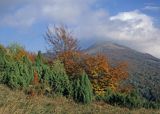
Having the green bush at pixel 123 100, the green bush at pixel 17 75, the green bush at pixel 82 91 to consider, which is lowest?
the green bush at pixel 123 100

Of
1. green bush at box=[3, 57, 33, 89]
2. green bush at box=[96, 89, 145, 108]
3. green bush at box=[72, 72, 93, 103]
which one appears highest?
green bush at box=[3, 57, 33, 89]

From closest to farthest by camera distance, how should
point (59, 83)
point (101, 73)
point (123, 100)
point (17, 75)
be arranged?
point (17, 75) < point (123, 100) < point (59, 83) < point (101, 73)

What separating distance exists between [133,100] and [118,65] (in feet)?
63.6

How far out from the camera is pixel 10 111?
11.7 meters

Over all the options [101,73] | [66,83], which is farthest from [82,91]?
[101,73]

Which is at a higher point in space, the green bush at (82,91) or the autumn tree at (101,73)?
the autumn tree at (101,73)

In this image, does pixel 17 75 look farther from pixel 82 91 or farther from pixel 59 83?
pixel 82 91

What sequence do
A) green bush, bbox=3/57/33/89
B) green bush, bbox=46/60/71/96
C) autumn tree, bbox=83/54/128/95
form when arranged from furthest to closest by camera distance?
autumn tree, bbox=83/54/128/95 → green bush, bbox=46/60/71/96 → green bush, bbox=3/57/33/89

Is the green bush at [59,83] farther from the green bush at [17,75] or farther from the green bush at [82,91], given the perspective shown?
the green bush at [17,75]

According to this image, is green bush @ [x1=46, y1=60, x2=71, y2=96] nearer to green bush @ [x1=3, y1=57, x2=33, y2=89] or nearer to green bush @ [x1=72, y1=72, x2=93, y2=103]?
green bush @ [x1=72, y1=72, x2=93, y2=103]

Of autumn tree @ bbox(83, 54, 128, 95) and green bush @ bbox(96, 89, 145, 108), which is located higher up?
autumn tree @ bbox(83, 54, 128, 95)

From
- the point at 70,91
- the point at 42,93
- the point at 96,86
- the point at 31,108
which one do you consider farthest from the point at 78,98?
the point at 31,108

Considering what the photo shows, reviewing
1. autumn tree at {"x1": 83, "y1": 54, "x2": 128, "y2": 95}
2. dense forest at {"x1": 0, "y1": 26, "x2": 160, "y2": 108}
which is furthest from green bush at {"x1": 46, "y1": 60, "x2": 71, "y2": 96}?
autumn tree at {"x1": 83, "y1": 54, "x2": 128, "y2": 95}

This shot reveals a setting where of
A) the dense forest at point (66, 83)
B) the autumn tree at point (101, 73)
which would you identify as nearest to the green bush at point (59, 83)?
→ the dense forest at point (66, 83)
